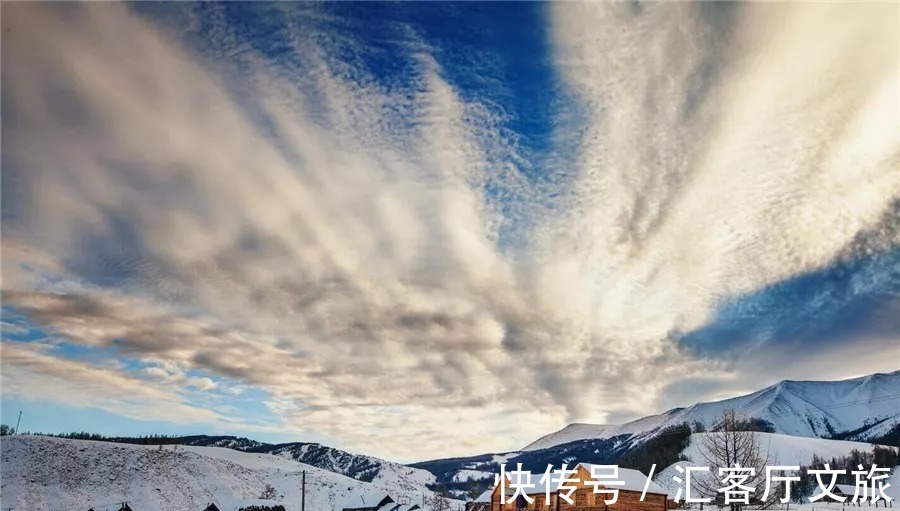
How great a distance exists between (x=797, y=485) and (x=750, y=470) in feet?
429

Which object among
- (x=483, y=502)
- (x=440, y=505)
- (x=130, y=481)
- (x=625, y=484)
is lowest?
(x=440, y=505)

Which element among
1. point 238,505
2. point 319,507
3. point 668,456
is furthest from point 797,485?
point 238,505

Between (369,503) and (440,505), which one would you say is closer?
(440,505)

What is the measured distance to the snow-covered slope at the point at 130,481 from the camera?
9675 centimetres

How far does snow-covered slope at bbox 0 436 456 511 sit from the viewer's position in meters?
96.8

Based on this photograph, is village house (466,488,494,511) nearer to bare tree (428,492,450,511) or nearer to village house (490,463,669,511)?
village house (490,463,669,511)

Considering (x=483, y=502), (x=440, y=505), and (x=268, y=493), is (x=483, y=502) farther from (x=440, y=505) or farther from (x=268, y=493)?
(x=268, y=493)

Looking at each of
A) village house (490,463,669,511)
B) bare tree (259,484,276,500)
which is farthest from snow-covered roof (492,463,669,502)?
bare tree (259,484,276,500)

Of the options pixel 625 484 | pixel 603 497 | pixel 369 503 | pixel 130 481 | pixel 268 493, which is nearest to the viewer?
pixel 603 497

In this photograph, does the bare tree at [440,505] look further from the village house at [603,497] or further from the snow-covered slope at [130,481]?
the village house at [603,497]

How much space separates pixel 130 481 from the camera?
11525 cm

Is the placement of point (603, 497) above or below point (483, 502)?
above

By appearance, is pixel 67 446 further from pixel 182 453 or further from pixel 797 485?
pixel 797 485

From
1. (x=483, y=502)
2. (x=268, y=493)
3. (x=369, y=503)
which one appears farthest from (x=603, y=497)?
(x=268, y=493)
